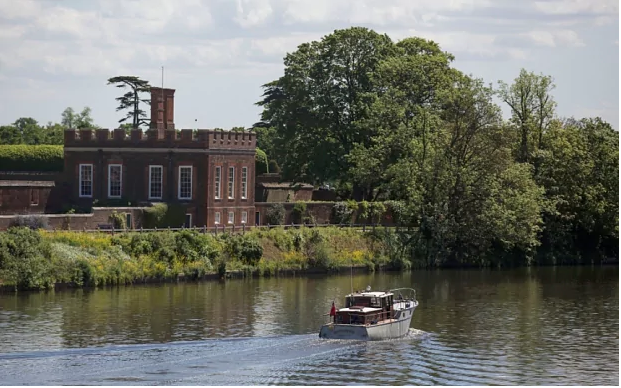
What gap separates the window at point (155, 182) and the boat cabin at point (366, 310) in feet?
103

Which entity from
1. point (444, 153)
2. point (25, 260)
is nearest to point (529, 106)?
point (444, 153)

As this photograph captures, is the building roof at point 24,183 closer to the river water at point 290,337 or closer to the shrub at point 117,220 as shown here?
the shrub at point 117,220

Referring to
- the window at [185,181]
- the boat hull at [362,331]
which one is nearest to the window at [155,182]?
the window at [185,181]

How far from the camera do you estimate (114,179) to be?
264ft

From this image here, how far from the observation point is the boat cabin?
48.9m

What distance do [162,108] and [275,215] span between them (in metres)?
10.1

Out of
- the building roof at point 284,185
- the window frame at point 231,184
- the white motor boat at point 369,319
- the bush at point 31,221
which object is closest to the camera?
the white motor boat at point 369,319

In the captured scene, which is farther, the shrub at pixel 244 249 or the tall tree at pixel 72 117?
the tall tree at pixel 72 117

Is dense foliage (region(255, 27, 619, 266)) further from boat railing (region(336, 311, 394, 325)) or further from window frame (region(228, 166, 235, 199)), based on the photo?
boat railing (region(336, 311, 394, 325))

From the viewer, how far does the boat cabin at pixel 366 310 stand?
1927 inches

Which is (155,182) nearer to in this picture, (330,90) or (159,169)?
(159,169)

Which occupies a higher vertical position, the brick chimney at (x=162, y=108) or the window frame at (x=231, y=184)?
the brick chimney at (x=162, y=108)

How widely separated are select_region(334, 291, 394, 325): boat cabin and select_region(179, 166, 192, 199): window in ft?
101

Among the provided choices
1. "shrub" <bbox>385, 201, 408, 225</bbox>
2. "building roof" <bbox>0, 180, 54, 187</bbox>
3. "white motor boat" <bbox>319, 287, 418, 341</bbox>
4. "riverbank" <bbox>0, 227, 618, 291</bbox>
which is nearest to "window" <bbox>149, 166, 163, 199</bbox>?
"building roof" <bbox>0, 180, 54, 187</bbox>
